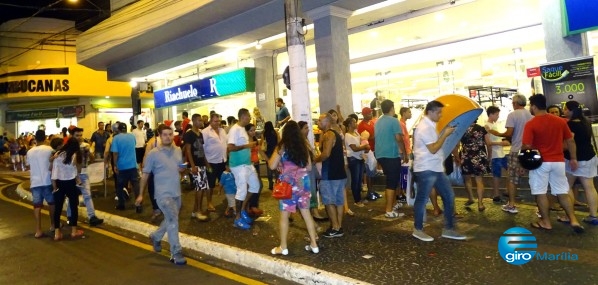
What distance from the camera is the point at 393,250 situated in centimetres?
553

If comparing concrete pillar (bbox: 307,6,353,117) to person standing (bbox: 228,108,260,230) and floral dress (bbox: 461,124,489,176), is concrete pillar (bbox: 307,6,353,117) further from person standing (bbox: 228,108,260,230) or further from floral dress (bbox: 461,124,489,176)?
person standing (bbox: 228,108,260,230)

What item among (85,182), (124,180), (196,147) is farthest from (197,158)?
(124,180)

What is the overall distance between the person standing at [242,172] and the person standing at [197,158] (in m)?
1.09

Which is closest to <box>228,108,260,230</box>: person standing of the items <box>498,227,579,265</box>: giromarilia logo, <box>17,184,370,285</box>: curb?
<box>17,184,370,285</box>: curb

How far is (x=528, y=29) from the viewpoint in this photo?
1119cm

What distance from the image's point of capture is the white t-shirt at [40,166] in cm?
755

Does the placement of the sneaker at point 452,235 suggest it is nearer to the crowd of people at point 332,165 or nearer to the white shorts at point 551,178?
the crowd of people at point 332,165

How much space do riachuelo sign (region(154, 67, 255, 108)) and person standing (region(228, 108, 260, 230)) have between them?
8507 millimetres

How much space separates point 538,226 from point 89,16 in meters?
34.1

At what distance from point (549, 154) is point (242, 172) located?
458 cm

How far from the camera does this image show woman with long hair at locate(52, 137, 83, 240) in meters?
7.46

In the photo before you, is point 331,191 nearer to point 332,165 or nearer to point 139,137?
point 332,165

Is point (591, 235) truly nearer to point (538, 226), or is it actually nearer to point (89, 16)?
point (538, 226)

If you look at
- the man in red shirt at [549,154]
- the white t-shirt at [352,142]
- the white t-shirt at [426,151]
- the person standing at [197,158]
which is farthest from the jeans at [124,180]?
the man in red shirt at [549,154]
